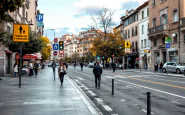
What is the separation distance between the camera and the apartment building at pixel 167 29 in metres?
37.9

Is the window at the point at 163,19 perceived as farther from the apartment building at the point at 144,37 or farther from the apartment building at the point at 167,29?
the apartment building at the point at 144,37

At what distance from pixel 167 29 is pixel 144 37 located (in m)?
15.4

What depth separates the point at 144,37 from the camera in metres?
56.5

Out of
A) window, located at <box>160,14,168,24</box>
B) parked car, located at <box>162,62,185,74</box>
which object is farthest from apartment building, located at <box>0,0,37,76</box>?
window, located at <box>160,14,168,24</box>

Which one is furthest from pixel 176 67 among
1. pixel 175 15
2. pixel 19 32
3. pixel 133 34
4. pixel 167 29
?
pixel 133 34

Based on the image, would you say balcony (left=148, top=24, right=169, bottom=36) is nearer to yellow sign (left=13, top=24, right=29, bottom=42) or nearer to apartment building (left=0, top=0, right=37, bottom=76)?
apartment building (left=0, top=0, right=37, bottom=76)

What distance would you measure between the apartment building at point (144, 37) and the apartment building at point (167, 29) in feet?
19.4

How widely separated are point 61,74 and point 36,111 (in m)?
9.66

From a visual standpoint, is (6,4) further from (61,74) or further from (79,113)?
(61,74)

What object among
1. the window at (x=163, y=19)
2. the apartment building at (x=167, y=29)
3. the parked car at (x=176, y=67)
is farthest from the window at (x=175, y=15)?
the parked car at (x=176, y=67)

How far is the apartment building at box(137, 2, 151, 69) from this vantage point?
2139 inches

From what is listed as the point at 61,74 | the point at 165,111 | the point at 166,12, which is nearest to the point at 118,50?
the point at 166,12

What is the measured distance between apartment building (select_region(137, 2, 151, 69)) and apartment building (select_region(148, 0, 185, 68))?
590cm

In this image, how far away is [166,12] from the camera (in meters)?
42.3
